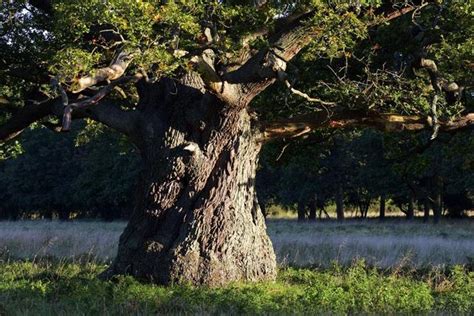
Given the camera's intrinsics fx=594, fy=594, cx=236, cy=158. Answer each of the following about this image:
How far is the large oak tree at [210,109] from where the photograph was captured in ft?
37.6

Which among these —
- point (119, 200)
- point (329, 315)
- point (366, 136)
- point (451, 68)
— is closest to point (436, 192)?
point (366, 136)

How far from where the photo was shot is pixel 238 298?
9609mm

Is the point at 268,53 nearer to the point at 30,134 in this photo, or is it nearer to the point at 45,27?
the point at 45,27

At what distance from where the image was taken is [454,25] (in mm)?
13586

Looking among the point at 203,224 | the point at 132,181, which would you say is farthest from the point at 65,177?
the point at 203,224

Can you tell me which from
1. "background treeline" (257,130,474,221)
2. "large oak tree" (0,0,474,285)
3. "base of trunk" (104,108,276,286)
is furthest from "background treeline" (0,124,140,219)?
"base of trunk" (104,108,276,286)

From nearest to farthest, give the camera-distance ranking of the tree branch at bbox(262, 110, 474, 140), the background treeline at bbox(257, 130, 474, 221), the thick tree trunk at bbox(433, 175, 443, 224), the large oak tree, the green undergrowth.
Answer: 1. the green undergrowth
2. the large oak tree
3. the tree branch at bbox(262, 110, 474, 140)
4. the background treeline at bbox(257, 130, 474, 221)
5. the thick tree trunk at bbox(433, 175, 443, 224)

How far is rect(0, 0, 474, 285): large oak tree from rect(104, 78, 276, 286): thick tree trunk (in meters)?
0.02

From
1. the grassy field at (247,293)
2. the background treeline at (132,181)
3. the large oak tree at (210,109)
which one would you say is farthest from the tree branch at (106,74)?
the background treeline at (132,181)

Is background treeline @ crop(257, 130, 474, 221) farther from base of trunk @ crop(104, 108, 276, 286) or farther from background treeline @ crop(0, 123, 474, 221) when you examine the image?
base of trunk @ crop(104, 108, 276, 286)

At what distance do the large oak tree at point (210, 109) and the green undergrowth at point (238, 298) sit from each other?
1.02m

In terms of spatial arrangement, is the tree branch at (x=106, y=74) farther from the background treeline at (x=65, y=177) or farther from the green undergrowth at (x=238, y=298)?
the background treeline at (x=65, y=177)

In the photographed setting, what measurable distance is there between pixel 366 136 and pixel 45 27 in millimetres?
40127

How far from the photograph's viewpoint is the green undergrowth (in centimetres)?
858
